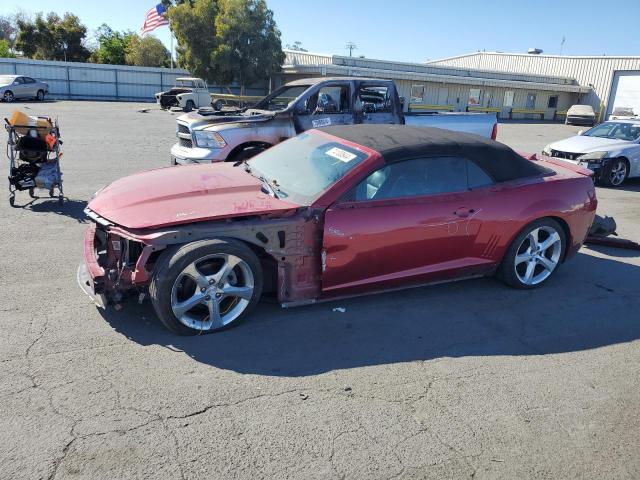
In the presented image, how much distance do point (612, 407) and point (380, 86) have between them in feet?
24.3

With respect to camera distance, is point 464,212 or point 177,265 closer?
point 177,265

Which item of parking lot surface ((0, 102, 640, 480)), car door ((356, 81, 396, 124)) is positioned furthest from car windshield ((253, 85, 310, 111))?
parking lot surface ((0, 102, 640, 480))

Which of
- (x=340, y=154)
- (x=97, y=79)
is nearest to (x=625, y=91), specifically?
(x=97, y=79)

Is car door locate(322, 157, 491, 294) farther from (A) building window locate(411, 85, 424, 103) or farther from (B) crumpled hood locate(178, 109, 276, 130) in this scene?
(A) building window locate(411, 85, 424, 103)

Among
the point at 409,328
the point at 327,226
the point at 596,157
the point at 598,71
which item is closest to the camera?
the point at 327,226

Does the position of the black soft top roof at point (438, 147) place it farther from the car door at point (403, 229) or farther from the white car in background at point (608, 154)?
the white car in background at point (608, 154)

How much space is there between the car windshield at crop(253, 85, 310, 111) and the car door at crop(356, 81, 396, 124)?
1.04 meters

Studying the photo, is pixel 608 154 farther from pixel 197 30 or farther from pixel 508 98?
pixel 508 98

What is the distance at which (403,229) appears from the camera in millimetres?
4500

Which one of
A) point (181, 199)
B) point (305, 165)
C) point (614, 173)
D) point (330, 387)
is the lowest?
point (330, 387)

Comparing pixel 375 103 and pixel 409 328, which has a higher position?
pixel 375 103

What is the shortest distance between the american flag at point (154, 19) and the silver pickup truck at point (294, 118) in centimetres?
3100

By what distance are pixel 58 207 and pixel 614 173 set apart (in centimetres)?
1121

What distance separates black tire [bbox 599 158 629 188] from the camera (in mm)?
11586
